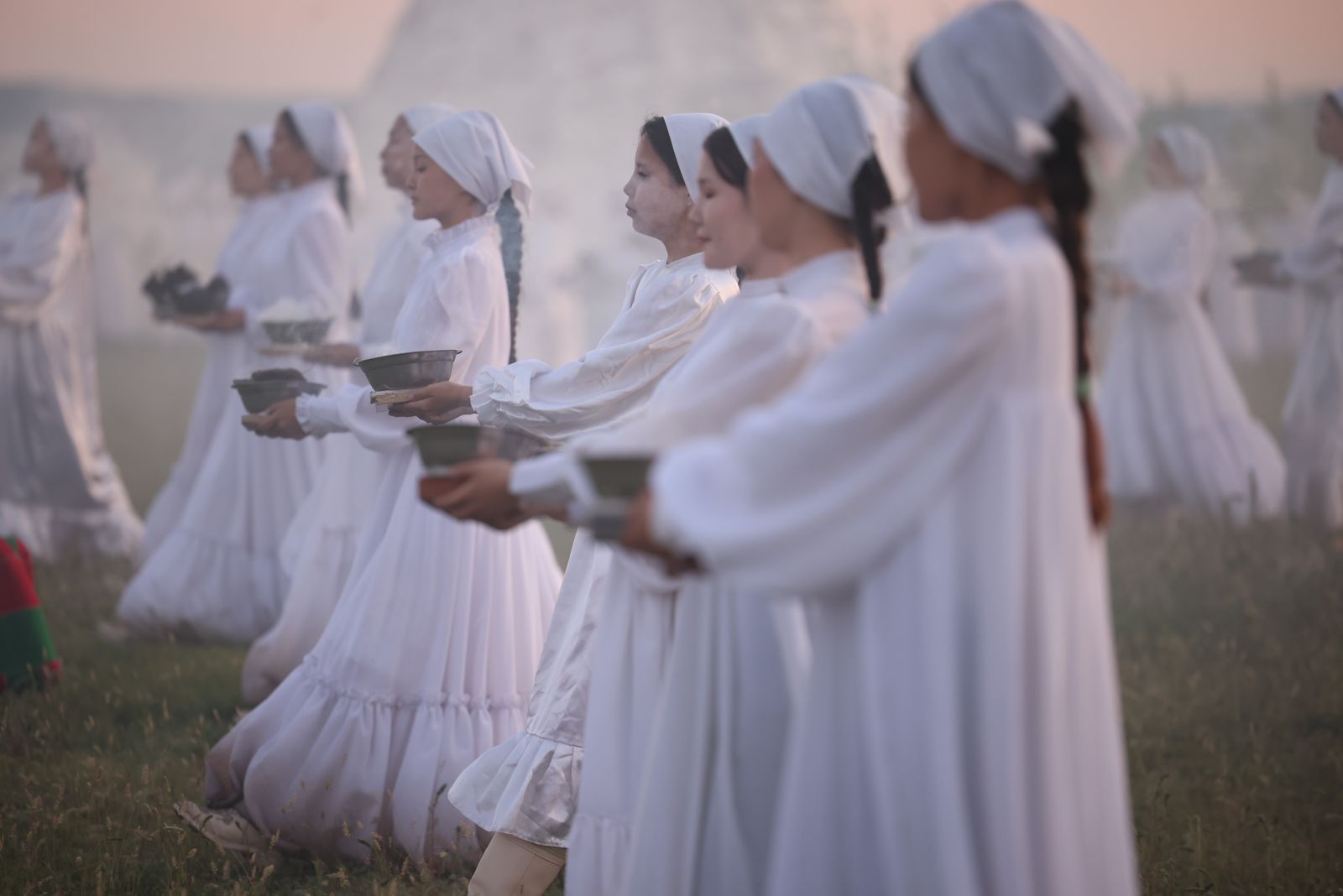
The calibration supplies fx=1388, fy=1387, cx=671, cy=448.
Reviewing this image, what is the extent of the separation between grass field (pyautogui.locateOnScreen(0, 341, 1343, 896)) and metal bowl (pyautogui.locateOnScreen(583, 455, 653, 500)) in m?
2.04

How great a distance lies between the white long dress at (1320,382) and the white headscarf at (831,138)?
7212 mm

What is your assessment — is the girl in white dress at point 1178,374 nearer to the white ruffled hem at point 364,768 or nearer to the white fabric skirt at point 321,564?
the white fabric skirt at point 321,564

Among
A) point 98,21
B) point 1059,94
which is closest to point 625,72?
point 98,21

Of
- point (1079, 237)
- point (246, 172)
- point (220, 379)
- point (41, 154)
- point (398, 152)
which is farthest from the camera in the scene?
point (41, 154)

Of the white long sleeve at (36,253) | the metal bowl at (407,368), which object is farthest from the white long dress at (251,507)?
the metal bowl at (407,368)

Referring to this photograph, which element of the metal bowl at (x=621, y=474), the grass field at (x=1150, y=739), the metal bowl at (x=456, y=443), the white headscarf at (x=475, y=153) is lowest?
the grass field at (x=1150, y=739)

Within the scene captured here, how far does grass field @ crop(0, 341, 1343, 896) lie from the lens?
460 cm

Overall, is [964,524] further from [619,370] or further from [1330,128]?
[1330,128]

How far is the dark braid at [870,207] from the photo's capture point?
302 centimetres

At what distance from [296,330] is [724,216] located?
12.2ft

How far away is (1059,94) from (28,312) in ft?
31.3

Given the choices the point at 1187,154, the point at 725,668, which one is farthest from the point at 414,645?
the point at 1187,154

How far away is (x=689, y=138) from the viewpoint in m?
4.38

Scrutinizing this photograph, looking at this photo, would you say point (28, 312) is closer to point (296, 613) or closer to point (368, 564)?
point (296, 613)
